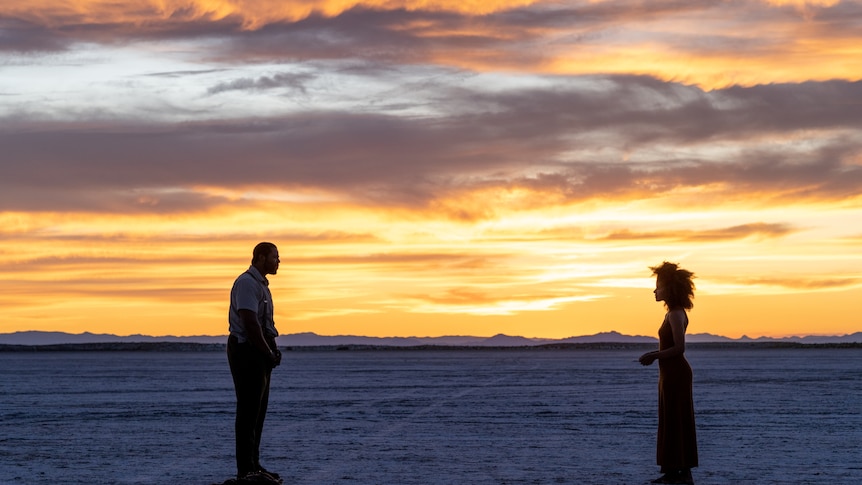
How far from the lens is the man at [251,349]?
30.6 ft

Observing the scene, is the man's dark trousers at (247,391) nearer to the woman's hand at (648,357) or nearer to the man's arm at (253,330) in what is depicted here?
the man's arm at (253,330)

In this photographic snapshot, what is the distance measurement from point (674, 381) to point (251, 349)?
3.92 metres

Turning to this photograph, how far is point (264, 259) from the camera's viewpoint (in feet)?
31.5

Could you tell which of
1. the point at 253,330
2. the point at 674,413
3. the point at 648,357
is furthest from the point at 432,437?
the point at 253,330

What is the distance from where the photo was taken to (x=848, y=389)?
27.1 meters

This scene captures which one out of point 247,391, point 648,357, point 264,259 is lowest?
point 247,391

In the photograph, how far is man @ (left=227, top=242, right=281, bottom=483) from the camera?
931cm

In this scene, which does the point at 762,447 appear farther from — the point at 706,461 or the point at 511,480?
the point at 511,480

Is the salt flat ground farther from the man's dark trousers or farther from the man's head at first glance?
the man's head

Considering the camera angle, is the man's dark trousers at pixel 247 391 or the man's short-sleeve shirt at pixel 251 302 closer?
the man's short-sleeve shirt at pixel 251 302

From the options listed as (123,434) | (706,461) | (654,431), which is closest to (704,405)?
(654,431)

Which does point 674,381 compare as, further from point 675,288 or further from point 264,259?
point 264,259

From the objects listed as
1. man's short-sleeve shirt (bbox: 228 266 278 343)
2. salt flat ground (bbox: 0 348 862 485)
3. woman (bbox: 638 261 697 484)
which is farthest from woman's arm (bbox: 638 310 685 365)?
man's short-sleeve shirt (bbox: 228 266 278 343)

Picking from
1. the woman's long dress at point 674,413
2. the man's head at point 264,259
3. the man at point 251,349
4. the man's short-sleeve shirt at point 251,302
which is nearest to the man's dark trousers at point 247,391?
the man at point 251,349
